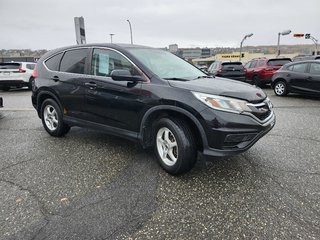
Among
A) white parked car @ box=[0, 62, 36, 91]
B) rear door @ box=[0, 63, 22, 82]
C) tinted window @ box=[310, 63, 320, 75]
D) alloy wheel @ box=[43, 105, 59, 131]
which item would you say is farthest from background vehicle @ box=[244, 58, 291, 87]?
rear door @ box=[0, 63, 22, 82]

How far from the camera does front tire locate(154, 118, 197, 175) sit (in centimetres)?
304

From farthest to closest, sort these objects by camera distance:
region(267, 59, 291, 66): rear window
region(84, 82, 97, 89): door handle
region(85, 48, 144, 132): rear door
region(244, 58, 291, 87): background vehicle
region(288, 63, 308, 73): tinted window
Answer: region(267, 59, 291, 66): rear window < region(244, 58, 291, 87): background vehicle < region(288, 63, 308, 73): tinted window < region(84, 82, 97, 89): door handle < region(85, 48, 144, 132): rear door

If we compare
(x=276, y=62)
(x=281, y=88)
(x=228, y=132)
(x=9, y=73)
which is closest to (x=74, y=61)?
(x=228, y=132)

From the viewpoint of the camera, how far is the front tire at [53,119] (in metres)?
4.71

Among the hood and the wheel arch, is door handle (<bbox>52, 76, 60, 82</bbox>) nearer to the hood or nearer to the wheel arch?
the wheel arch

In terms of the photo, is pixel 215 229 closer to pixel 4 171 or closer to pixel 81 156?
pixel 81 156

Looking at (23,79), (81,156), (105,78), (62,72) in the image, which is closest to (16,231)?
(81,156)

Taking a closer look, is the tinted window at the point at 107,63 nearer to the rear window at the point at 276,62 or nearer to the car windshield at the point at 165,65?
the car windshield at the point at 165,65

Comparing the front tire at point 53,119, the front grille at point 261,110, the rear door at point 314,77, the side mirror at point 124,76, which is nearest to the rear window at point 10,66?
the front tire at point 53,119

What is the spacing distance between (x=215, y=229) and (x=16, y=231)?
1820 millimetres

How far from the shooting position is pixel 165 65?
3.88 metres

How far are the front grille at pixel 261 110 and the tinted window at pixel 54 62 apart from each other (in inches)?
138

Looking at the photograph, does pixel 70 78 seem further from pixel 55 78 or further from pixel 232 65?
pixel 232 65

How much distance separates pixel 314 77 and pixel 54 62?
8.13m
